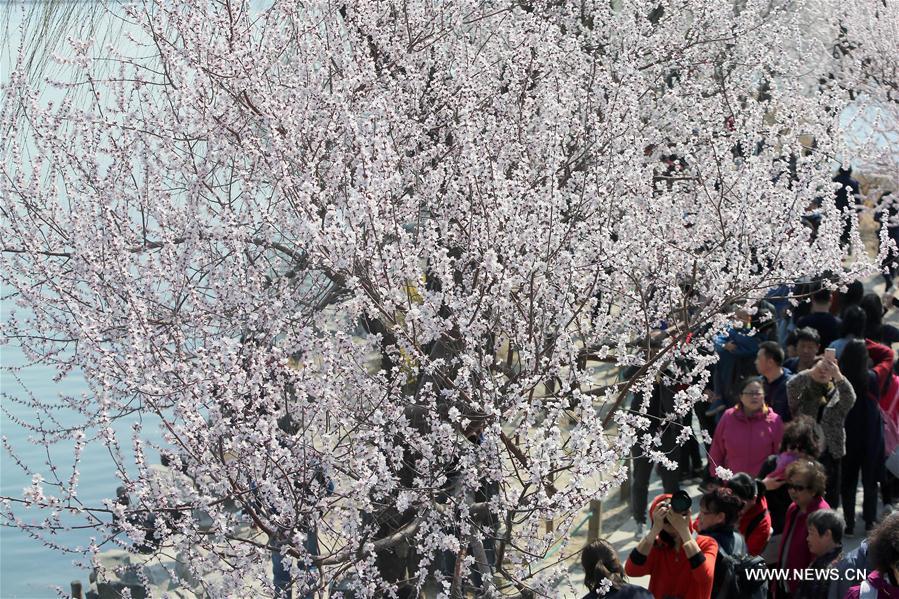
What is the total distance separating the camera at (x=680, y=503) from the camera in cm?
517

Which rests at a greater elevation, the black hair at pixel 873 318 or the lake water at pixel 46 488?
the lake water at pixel 46 488

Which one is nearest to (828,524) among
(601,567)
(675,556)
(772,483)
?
(675,556)

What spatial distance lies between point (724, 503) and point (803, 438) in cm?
130

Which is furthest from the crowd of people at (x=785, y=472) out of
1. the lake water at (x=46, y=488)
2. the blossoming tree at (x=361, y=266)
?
the lake water at (x=46, y=488)

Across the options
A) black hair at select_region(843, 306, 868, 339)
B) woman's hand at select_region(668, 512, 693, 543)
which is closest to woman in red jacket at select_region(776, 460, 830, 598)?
woman's hand at select_region(668, 512, 693, 543)

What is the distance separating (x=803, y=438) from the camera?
21.1 ft

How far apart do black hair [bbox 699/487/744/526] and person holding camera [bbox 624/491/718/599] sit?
16cm

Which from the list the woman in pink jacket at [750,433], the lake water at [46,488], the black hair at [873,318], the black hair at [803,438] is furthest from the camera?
the lake water at [46,488]

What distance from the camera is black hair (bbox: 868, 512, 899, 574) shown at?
14.0 ft

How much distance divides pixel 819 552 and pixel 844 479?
257cm

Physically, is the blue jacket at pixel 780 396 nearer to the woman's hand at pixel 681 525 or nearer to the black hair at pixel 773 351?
the black hair at pixel 773 351

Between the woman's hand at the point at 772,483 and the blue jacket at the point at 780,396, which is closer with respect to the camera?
the woman's hand at the point at 772,483

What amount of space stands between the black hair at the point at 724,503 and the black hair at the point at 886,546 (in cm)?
→ 108

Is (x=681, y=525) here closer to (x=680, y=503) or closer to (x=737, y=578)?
(x=680, y=503)
